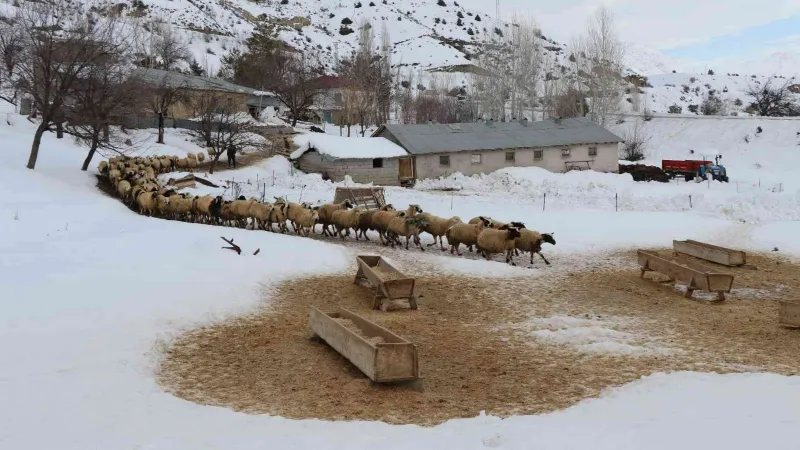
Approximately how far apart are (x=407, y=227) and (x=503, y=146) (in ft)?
85.5

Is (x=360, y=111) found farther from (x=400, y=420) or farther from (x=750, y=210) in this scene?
(x=400, y=420)

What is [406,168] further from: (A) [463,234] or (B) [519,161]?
(A) [463,234]

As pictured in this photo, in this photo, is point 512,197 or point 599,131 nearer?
point 512,197

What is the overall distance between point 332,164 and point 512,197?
12547mm

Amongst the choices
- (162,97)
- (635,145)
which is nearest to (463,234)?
(162,97)

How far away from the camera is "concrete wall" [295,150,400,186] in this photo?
131ft

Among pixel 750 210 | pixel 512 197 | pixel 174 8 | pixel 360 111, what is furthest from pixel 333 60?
pixel 750 210

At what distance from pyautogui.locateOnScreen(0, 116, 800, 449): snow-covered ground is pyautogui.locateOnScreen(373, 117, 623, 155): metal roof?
19681 mm

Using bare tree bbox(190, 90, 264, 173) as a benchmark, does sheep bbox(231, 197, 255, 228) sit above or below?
below

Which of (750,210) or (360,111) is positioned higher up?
(360,111)

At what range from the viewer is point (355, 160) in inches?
1574

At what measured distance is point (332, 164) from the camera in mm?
39906

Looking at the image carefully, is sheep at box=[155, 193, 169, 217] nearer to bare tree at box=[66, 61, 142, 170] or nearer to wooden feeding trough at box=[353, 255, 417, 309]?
bare tree at box=[66, 61, 142, 170]

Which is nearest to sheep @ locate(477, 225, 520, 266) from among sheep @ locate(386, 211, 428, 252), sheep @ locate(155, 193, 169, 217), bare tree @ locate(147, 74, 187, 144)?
sheep @ locate(386, 211, 428, 252)
